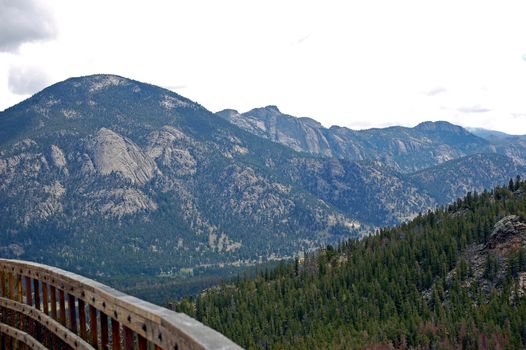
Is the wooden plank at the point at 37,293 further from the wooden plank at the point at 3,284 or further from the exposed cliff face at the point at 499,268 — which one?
the exposed cliff face at the point at 499,268

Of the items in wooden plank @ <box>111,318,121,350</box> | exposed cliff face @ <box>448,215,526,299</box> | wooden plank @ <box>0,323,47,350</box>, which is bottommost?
exposed cliff face @ <box>448,215,526,299</box>

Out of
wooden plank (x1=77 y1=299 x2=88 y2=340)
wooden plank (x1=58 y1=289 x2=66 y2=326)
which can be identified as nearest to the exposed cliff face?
wooden plank (x1=58 y1=289 x2=66 y2=326)

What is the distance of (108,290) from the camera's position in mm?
12633

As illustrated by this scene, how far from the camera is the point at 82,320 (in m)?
14.2

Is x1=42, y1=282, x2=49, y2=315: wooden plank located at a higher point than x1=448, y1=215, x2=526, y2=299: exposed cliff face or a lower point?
higher

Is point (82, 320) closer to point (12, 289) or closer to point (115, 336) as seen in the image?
point (115, 336)

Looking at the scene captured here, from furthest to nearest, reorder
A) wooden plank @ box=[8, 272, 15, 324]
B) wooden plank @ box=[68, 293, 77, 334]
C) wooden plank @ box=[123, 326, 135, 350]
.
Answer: wooden plank @ box=[8, 272, 15, 324]
wooden plank @ box=[68, 293, 77, 334]
wooden plank @ box=[123, 326, 135, 350]

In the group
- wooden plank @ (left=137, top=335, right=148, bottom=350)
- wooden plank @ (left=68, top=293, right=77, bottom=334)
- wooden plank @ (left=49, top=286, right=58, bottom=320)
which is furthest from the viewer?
wooden plank @ (left=49, top=286, right=58, bottom=320)

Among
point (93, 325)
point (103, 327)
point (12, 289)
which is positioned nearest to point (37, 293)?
point (12, 289)

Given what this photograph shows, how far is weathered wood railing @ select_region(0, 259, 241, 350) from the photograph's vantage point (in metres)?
9.41

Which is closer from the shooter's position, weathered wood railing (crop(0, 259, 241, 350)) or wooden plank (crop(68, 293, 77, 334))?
weathered wood railing (crop(0, 259, 241, 350))

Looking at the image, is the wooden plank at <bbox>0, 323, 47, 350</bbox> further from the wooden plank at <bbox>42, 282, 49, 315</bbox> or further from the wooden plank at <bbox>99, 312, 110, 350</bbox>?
the wooden plank at <bbox>99, 312, 110, 350</bbox>

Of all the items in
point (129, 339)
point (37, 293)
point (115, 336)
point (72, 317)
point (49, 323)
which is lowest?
point (49, 323)

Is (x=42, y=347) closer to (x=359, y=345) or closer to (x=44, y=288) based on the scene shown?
(x=44, y=288)
